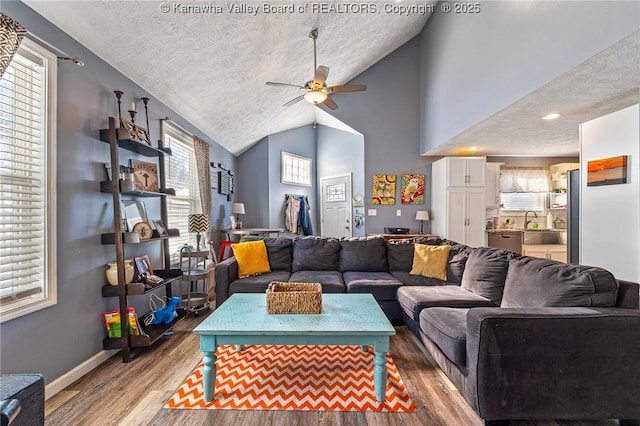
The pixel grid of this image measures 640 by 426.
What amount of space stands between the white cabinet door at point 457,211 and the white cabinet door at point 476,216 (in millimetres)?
79

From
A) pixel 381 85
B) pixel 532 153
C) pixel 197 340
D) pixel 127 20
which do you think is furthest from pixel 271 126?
pixel 532 153

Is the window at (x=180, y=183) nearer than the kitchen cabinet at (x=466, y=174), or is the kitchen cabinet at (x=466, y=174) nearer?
the window at (x=180, y=183)

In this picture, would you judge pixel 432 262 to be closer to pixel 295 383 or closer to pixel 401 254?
pixel 401 254

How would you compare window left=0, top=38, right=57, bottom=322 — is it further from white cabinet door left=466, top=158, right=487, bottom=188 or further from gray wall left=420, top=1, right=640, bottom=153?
white cabinet door left=466, top=158, right=487, bottom=188

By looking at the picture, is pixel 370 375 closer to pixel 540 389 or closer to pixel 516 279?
pixel 540 389

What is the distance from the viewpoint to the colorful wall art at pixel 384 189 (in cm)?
577

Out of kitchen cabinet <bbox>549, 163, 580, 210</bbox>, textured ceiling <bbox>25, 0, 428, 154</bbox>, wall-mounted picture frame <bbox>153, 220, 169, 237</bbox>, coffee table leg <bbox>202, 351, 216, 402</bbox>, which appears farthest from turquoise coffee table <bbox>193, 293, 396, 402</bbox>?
kitchen cabinet <bbox>549, 163, 580, 210</bbox>

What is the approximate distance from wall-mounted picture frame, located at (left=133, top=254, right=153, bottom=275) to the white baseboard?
0.66 meters

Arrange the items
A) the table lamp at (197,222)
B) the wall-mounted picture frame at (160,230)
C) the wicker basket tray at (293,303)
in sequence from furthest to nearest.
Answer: the table lamp at (197,222) < the wall-mounted picture frame at (160,230) < the wicker basket tray at (293,303)

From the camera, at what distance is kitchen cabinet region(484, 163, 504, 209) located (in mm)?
5324

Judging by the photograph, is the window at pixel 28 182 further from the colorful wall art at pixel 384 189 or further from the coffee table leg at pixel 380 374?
the colorful wall art at pixel 384 189

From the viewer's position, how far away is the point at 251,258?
3387mm

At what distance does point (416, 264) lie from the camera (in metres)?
3.33

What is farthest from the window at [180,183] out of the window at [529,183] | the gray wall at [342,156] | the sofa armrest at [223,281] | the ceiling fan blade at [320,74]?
the window at [529,183]
